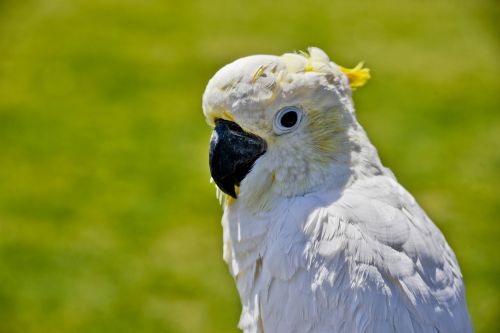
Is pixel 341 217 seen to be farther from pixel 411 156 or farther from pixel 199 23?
pixel 199 23

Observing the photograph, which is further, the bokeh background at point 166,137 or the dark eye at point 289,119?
the bokeh background at point 166,137

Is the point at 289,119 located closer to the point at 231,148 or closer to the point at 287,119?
the point at 287,119

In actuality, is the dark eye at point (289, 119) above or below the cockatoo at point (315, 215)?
above

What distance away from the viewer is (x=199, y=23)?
22.9ft

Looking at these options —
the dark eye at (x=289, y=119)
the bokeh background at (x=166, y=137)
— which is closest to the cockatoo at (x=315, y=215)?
the dark eye at (x=289, y=119)

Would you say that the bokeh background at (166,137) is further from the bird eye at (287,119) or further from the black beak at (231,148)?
the bird eye at (287,119)

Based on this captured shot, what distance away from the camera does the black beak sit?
6.64 feet

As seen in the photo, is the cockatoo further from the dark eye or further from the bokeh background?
the bokeh background

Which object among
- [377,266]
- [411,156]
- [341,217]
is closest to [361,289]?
[377,266]

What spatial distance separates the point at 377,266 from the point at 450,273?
0.32m

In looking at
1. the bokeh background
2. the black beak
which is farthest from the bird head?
the bokeh background

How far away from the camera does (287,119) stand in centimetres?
200

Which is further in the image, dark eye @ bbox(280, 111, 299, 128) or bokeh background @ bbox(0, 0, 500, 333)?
bokeh background @ bbox(0, 0, 500, 333)

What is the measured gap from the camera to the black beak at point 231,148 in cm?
203
